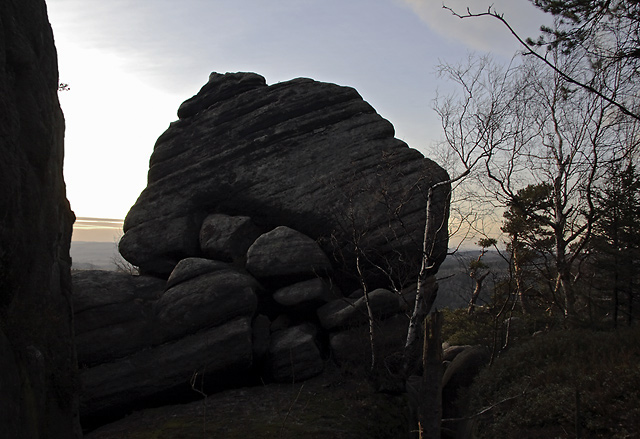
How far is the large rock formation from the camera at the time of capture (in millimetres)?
20922

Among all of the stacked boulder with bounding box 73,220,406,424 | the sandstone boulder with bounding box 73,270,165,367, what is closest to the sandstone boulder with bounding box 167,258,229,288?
the stacked boulder with bounding box 73,220,406,424

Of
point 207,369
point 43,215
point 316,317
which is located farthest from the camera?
point 316,317

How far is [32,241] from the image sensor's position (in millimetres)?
11516

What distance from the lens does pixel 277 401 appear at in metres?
15.2

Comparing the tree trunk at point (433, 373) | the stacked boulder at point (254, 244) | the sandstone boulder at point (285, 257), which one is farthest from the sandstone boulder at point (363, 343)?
the tree trunk at point (433, 373)

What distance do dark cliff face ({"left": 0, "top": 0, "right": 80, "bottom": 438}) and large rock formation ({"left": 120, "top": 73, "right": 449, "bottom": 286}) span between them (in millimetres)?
8211

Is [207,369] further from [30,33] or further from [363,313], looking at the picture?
[30,33]

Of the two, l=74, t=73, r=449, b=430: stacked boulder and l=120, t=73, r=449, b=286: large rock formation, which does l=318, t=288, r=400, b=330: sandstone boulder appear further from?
l=120, t=73, r=449, b=286: large rock formation

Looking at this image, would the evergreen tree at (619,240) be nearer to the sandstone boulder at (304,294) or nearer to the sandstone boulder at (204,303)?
the sandstone boulder at (304,294)

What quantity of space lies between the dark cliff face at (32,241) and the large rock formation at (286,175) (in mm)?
8211

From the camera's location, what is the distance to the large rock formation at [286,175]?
2092cm

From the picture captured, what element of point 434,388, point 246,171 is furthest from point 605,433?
point 246,171

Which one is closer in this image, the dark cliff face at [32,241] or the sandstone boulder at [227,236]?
the dark cliff face at [32,241]

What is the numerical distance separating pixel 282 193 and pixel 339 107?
21.4 ft
